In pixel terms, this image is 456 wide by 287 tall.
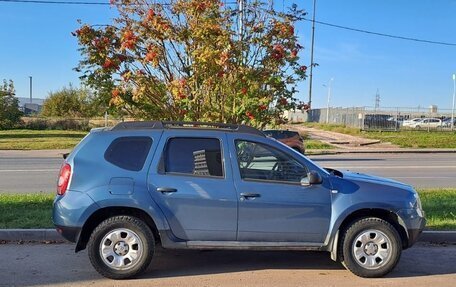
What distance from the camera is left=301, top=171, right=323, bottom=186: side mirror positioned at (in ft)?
17.8

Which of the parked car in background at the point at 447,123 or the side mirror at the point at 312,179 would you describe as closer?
the side mirror at the point at 312,179

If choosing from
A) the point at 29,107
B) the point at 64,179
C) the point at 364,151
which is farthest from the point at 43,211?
the point at 29,107

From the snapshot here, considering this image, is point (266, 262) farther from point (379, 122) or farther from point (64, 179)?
point (379, 122)

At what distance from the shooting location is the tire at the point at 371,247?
5.49m

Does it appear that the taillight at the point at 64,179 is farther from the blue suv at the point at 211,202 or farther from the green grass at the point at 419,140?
the green grass at the point at 419,140

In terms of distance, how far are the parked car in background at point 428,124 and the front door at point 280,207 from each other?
4229cm

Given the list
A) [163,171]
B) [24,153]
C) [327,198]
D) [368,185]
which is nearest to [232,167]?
[163,171]

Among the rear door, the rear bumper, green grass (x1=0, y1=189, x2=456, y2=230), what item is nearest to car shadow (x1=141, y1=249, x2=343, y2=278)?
the rear door

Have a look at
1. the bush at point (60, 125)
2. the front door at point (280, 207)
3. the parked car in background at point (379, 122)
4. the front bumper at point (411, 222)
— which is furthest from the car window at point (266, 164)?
the bush at point (60, 125)

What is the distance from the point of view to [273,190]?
544 cm

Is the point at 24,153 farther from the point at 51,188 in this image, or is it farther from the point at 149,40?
the point at 149,40

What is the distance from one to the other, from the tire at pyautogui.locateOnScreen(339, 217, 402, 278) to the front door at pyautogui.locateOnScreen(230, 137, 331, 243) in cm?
31

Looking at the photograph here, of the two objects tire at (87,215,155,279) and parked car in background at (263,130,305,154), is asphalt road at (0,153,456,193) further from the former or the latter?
tire at (87,215,155,279)

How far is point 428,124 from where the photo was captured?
149 ft
